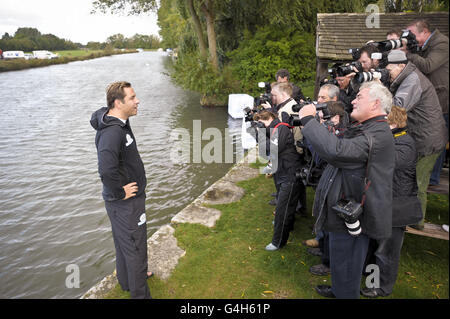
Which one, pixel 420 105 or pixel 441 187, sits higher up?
pixel 420 105

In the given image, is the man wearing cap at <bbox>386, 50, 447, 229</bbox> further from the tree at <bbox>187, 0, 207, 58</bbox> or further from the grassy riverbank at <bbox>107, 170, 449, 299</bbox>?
the tree at <bbox>187, 0, 207, 58</bbox>

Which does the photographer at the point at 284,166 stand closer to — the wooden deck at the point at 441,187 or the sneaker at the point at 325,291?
the sneaker at the point at 325,291

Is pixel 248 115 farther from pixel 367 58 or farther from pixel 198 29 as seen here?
pixel 198 29

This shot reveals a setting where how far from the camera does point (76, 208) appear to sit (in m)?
6.63

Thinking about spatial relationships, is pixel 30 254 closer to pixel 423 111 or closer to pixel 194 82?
pixel 423 111

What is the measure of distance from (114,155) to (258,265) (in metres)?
2.40

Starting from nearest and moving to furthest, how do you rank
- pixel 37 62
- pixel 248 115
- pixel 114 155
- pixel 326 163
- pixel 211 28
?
pixel 114 155 → pixel 326 163 → pixel 248 115 → pixel 211 28 → pixel 37 62

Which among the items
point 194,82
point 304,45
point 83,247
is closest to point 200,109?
point 194,82

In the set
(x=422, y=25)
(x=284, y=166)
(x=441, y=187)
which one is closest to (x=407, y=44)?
(x=422, y=25)

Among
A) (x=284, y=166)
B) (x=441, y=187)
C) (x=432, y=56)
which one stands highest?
(x=432, y=56)

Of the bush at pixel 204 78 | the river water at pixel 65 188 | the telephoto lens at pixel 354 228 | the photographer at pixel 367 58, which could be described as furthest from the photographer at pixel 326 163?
the bush at pixel 204 78

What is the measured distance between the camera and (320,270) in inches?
141

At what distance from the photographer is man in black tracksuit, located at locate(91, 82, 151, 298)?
2.69 m

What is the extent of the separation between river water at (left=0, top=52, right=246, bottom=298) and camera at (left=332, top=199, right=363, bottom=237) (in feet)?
13.2
